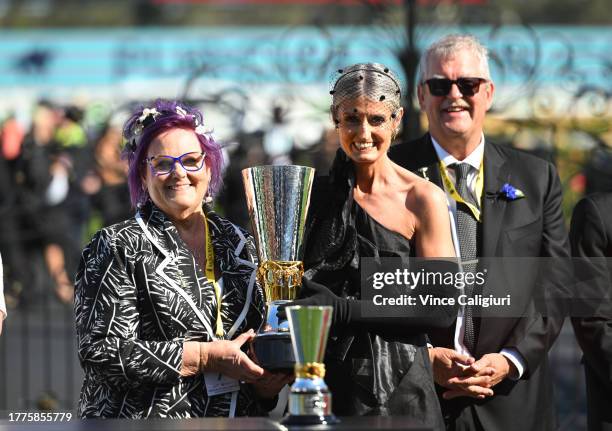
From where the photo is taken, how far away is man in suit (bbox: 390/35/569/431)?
161 inches

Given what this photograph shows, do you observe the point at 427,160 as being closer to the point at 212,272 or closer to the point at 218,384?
the point at 212,272

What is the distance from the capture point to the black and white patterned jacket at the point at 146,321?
11.4ft

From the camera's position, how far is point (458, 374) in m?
A: 3.96

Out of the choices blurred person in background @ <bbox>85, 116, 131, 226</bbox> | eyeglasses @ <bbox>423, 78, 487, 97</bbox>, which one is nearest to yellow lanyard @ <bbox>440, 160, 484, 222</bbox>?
eyeglasses @ <bbox>423, 78, 487, 97</bbox>

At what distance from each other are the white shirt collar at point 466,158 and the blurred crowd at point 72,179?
10.4ft

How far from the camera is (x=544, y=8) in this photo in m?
23.5

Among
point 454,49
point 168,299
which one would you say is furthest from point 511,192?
point 168,299

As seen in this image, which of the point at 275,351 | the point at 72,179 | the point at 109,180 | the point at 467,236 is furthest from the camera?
the point at 72,179

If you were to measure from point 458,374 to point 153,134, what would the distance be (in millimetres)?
1262

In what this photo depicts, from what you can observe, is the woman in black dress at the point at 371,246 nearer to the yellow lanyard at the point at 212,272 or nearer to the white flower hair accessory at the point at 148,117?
the yellow lanyard at the point at 212,272

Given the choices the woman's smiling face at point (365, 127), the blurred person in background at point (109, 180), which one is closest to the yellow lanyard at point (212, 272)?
the woman's smiling face at point (365, 127)

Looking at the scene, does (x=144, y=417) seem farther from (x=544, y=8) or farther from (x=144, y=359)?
(x=544, y=8)

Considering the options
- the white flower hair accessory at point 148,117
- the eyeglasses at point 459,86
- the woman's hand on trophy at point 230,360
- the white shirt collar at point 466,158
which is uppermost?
the eyeglasses at point 459,86

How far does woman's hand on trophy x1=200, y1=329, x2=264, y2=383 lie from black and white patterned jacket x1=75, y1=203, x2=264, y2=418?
8cm
